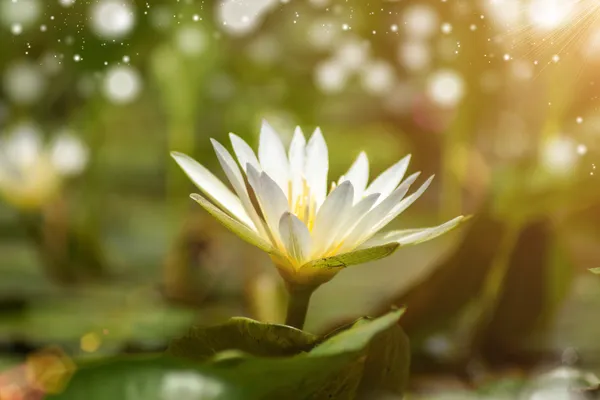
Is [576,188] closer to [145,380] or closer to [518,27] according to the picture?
[518,27]

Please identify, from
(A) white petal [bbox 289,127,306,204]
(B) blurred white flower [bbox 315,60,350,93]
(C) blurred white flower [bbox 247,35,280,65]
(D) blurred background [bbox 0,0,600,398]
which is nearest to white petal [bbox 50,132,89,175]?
(D) blurred background [bbox 0,0,600,398]

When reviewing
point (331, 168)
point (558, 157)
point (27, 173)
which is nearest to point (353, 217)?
point (558, 157)

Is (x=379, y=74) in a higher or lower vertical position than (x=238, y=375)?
higher

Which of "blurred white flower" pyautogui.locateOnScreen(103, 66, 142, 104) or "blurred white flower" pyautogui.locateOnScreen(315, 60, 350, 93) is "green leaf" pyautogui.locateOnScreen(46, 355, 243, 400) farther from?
"blurred white flower" pyautogui.locateOnScreen(315, 60, 350, 93)

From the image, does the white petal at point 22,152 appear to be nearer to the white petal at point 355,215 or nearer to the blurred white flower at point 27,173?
the blurred white flower at point 27,173

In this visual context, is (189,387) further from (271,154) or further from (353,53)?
(353,53)
